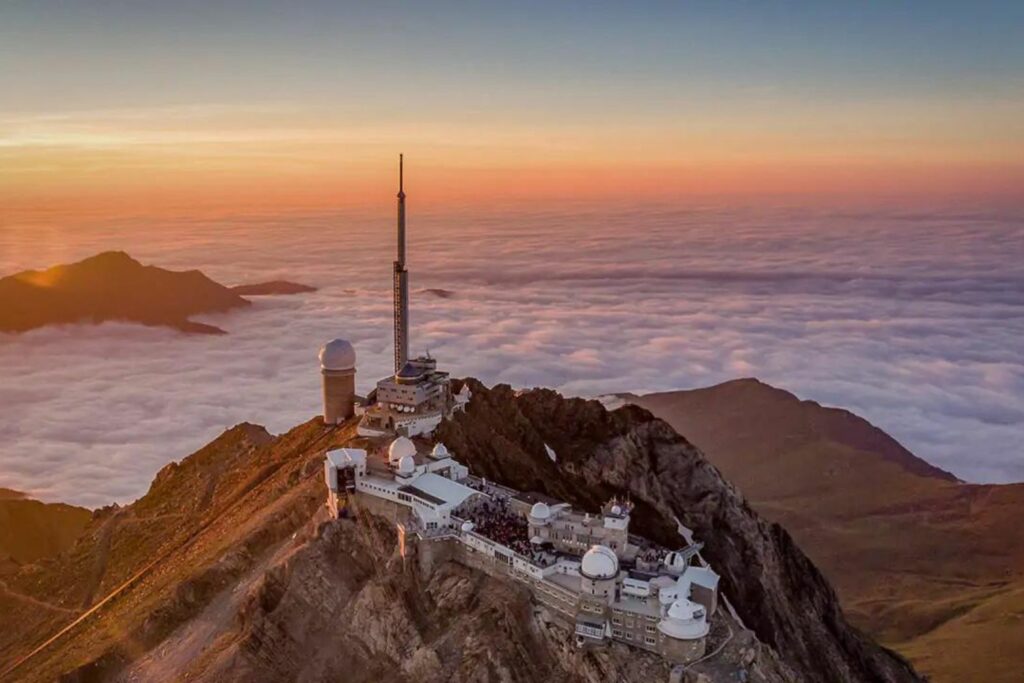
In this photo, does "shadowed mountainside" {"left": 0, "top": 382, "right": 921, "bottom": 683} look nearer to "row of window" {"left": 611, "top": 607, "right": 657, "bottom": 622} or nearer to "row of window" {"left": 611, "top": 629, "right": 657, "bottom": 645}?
"row of window" {"left": 611, "top": 629, "right": 657, "bottom": 645}

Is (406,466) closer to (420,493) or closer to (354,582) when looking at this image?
(420,493)

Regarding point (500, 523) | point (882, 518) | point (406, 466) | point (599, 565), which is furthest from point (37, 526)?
point (882, 518)

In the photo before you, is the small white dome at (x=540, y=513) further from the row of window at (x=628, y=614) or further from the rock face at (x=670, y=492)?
the rock face at (x=670, y=492)

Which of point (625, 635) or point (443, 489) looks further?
point (443, 489)

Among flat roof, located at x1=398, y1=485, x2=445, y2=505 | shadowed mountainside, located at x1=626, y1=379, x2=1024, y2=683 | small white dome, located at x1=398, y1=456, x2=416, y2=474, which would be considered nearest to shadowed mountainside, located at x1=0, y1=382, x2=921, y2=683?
flat roof, located at x1=398, y1=485, x2=445, y2=505

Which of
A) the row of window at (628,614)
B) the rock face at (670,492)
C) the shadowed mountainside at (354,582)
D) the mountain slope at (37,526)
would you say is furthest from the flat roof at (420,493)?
the mountain slope at (37,526)
